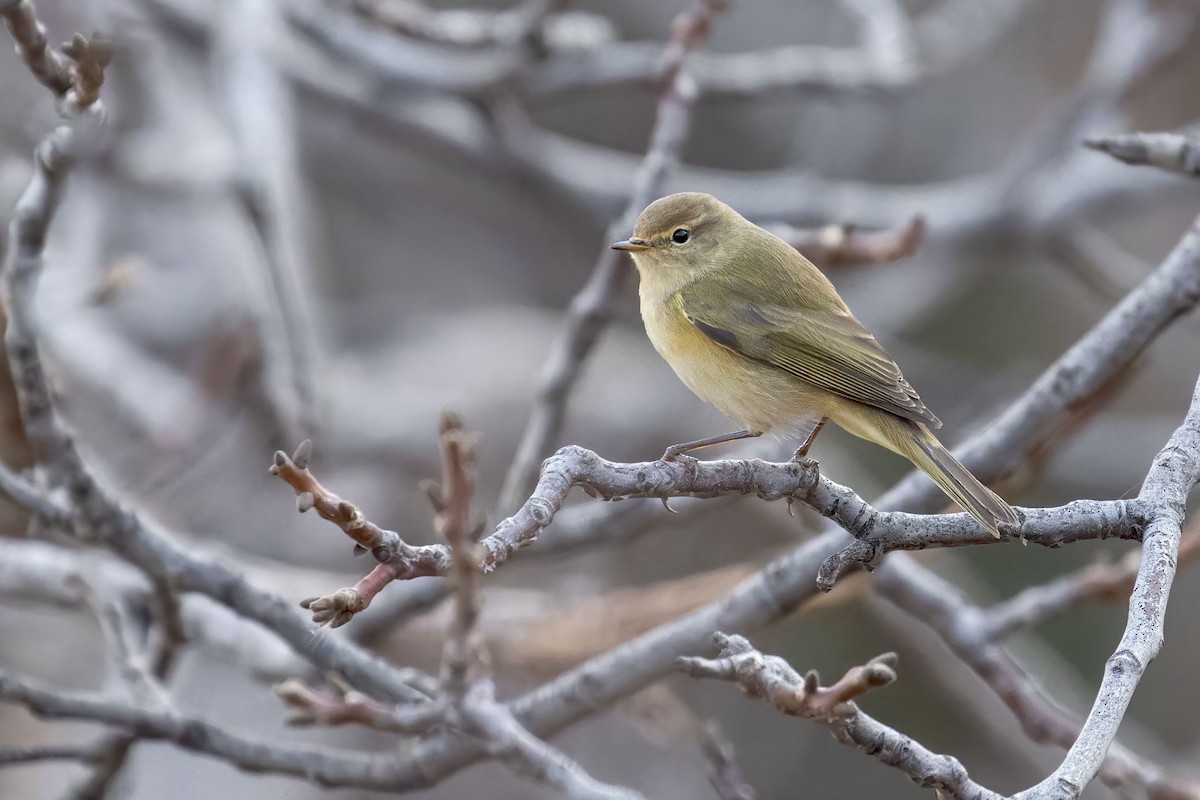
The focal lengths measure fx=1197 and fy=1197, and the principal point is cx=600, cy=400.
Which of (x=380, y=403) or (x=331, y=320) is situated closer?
(x=380, y=403)

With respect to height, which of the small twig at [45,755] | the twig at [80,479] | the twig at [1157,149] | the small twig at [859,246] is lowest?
the small twig at [45,755]

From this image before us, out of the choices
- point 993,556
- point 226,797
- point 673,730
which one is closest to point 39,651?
point 226,797

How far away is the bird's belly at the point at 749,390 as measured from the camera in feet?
12.0

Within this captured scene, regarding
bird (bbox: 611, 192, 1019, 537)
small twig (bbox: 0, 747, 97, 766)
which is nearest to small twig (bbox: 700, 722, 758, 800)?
bird (bbox: 611, 192, 1019, 537)

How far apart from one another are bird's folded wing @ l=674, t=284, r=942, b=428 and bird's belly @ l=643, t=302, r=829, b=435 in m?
0.04

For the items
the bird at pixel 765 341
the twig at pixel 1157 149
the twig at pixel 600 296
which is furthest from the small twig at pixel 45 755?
the twig at pixel 1157 149

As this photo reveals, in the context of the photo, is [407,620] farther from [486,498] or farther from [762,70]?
[762,70]

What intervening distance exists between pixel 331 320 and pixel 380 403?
1.38 m

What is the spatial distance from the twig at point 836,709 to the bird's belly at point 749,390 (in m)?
1.53

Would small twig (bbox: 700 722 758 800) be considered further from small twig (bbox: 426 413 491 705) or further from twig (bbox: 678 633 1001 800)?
small twig (bbox: 426 413 491 705)

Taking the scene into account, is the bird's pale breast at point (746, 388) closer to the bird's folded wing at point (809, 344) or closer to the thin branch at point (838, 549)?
the bird's folded wing at point (809, 344)

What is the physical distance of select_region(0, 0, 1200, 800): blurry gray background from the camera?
522 cm

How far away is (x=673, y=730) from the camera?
12.6 ft

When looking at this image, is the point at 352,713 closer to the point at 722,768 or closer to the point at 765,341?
the point at 722,768
